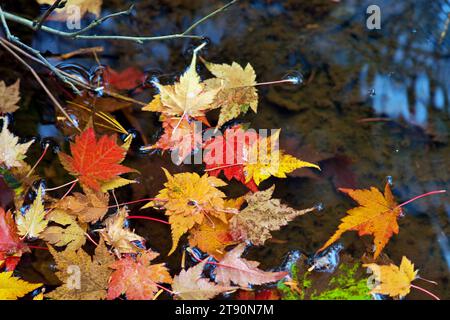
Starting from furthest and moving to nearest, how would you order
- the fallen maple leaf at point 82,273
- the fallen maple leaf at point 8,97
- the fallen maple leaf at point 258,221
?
1. the fallen maple leaf at point 8,97
2. the fallen maple leaf at point 258,221
3. the fallen maple leaf at point 82,273

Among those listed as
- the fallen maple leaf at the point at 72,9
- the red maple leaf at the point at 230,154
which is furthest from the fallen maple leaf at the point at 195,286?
the fallen maple leaf at the point at 72,9

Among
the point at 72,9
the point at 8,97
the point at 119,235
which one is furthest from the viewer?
the point at 72,9

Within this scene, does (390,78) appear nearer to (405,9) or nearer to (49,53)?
(405,9)

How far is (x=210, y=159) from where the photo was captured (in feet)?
5.19

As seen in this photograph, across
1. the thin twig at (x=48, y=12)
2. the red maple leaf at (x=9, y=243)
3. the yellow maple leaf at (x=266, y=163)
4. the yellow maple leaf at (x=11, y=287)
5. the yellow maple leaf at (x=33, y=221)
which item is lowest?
the yellow maple leaf at (x=11, y=287)

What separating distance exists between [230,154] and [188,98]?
252 millimetres

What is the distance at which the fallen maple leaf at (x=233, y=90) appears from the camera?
1630mm

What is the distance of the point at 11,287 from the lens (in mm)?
1440

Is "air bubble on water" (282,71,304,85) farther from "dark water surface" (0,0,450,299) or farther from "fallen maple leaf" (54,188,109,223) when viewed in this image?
"fallen maple leaf" (54,188,109,223)

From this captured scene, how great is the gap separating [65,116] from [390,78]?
128cm

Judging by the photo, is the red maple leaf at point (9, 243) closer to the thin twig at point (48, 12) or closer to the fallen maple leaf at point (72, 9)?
the thin twig at point (48, 12)

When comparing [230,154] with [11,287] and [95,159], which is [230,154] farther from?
[11,287]

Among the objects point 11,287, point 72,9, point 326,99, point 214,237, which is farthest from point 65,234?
point 326,99

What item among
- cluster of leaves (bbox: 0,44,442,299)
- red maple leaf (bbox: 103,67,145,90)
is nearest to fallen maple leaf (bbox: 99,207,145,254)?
cluster of leaves (bbox: 0,44,442,299)
